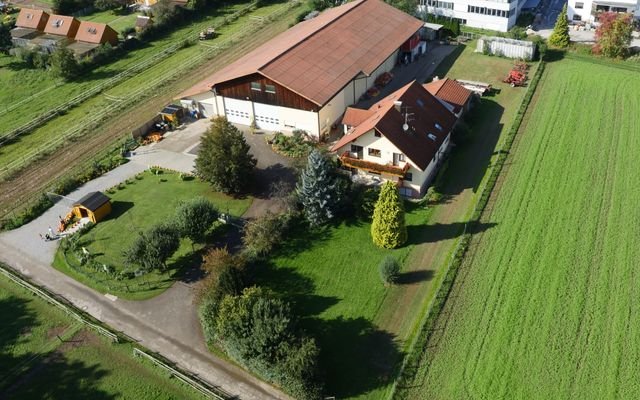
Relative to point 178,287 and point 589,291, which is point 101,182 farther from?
point 589,291

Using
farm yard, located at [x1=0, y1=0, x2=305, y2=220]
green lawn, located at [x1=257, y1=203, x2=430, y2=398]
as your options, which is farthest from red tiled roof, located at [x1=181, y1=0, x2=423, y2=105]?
green lawn, located at [x1=257, y1=203, x2=430, y2=398]

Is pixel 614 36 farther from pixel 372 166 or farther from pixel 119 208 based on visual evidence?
pixel 119 208

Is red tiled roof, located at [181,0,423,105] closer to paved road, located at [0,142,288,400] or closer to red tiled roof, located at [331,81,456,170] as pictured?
red tiled roof, located at [331,81,456,170]

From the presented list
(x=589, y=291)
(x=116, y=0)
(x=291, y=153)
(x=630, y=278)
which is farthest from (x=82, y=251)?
(x=116, y=0)

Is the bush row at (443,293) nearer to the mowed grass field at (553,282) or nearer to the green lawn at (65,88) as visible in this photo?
the mowed grass field at (553,282)

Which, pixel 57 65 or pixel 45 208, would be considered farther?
pixel 57 65

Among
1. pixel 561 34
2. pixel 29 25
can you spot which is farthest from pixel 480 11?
pixel 29 25
